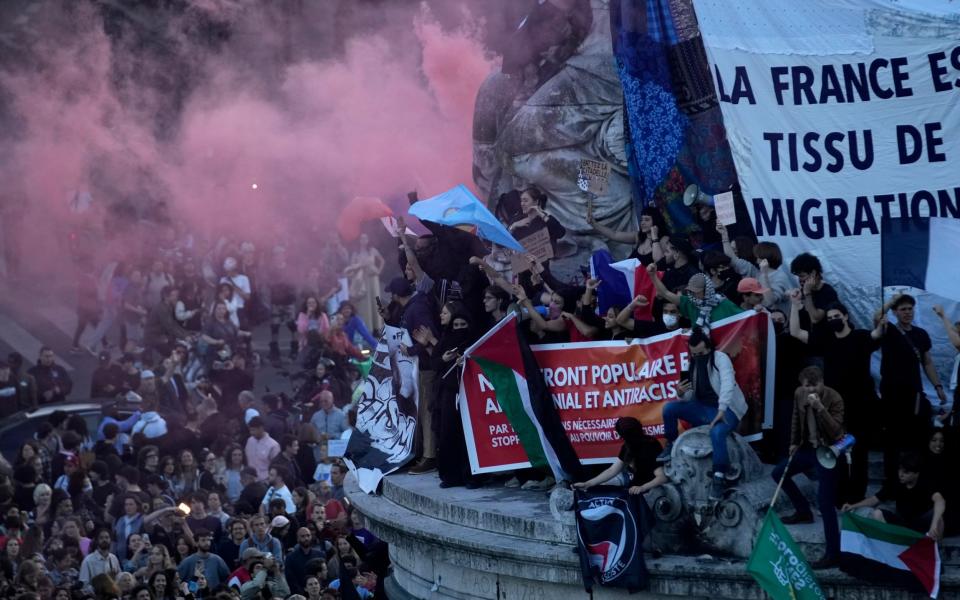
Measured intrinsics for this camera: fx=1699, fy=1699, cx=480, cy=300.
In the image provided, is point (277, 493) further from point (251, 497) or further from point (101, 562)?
point (101, 562)

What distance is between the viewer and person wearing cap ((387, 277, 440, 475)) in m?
14.3

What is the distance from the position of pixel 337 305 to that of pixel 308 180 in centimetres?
332

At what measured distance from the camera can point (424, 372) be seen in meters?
14.4

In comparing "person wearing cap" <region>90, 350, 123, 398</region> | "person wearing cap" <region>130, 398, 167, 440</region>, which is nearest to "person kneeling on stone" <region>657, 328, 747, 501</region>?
"person wearing cap" <region>130, 398, 167, 440</region>

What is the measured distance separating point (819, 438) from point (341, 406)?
9.97 m

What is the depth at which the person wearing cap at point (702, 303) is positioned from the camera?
12602 mm

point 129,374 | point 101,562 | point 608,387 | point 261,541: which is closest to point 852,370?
point 608,387

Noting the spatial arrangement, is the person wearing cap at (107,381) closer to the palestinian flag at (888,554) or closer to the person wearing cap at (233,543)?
the person wearing cap at (233,543)

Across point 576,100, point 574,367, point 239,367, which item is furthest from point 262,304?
point 574,367

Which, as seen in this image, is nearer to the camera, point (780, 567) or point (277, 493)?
point (780, 567)

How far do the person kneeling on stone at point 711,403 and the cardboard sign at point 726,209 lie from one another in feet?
6.86

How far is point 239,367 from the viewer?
70.6 feet

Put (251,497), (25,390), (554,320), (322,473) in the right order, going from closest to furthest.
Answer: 1. (554,320)
2. (251,497)
3. (322,473)
4. (25,390)

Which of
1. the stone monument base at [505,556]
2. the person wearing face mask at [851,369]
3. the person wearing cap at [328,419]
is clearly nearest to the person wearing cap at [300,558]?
the stone monument base at [505,556]
